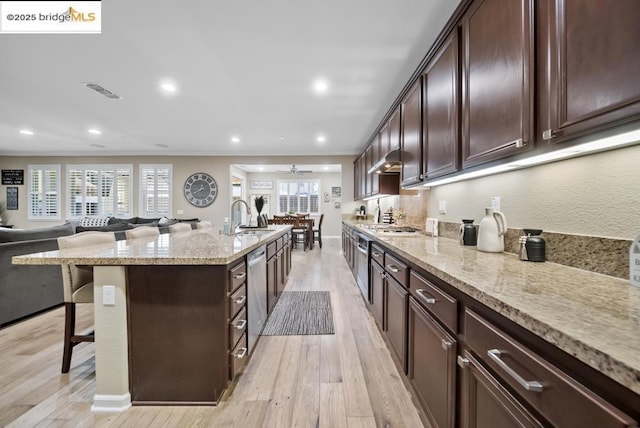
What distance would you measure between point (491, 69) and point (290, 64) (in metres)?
2.09

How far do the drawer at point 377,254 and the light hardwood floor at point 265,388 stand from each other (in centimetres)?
70

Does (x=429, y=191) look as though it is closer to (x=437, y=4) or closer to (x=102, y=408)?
(x=437, y=4)

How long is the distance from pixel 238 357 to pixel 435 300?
134cm

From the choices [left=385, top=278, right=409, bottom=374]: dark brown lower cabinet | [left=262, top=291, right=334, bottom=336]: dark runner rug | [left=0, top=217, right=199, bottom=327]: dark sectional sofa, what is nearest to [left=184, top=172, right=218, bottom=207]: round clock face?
[left=0, top=217, right=199, bottom=327]: dark sectional sofa

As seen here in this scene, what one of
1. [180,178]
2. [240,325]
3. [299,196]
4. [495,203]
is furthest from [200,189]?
[495,203]

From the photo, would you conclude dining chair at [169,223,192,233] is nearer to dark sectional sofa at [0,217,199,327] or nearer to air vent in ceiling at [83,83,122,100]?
dark sectional sofa at [0,217,199,327]

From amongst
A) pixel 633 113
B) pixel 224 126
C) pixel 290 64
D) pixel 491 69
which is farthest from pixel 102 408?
pixel 224 126

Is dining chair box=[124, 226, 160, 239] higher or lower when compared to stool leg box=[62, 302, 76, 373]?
higher

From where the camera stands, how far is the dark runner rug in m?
2.71

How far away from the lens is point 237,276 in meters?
1.81

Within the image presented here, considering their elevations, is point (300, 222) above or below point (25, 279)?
above

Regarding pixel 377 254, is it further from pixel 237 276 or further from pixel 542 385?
pixel 542 385

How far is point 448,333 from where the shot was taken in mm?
1166

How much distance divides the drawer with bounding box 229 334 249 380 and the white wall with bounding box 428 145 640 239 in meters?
1.92
